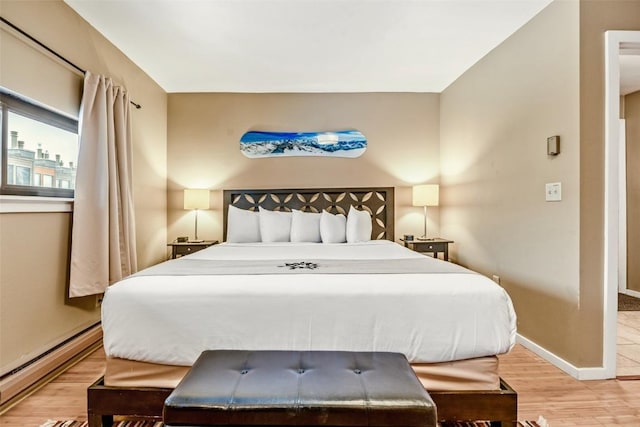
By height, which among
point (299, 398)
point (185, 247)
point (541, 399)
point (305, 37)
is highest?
point (305, 37)

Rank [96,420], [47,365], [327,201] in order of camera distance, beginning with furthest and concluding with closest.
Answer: [327,201], [47,365], [96,420]

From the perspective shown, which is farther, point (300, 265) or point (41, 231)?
point (41, 231)

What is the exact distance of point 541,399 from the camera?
193cm

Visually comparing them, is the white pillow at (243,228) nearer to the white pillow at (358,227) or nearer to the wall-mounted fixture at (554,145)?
the white pillow at (358,227)

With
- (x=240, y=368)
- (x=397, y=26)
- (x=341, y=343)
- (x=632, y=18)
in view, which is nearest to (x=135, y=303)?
(x=240, y=368)

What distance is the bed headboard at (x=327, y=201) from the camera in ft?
13.6

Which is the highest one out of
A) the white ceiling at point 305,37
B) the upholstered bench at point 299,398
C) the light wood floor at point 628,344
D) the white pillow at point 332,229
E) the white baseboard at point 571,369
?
the white ceiling at point 305,37

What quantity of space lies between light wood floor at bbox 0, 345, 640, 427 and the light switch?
1145mm

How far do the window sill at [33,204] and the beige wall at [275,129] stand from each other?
1835mm

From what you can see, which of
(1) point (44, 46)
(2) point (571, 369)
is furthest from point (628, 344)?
(1) point (44, 46)

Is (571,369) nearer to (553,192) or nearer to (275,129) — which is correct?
(553,192)

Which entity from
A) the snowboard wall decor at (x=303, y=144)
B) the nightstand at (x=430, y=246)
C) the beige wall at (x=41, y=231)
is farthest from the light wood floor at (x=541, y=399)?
the snowboard wall decor at (x=303, y=144)

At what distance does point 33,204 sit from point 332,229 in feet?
7.76

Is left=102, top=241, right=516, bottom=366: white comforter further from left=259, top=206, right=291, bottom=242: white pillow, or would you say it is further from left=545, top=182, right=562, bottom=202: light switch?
left=259, top=206, right=291, bottom=242: white pillow
